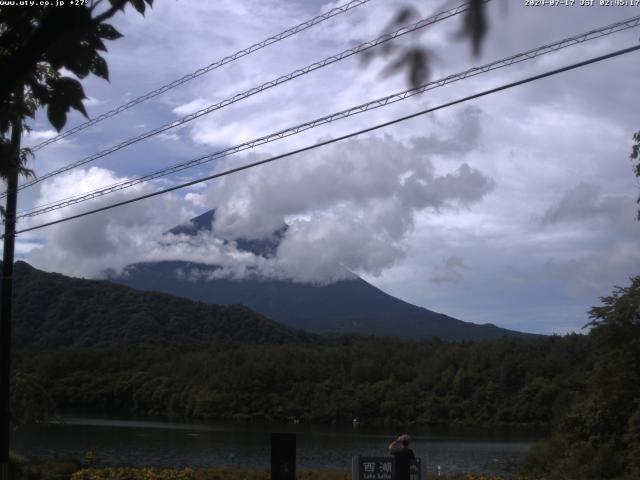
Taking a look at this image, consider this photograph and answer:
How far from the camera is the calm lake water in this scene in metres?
33.5

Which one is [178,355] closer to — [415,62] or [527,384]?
[527,384]

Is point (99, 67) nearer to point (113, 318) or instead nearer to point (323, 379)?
point (323, 379)

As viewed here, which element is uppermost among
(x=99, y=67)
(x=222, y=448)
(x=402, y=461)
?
(x=99, y=67)

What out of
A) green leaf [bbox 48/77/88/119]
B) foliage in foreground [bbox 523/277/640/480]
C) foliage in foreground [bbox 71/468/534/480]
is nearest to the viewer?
green leaf [bbox 48/77/88/119]

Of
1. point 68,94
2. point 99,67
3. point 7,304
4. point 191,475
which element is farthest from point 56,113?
point 191,475

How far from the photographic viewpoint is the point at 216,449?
40.8 metres

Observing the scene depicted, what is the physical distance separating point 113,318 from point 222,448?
92570mm

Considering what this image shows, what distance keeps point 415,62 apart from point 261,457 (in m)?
35.1

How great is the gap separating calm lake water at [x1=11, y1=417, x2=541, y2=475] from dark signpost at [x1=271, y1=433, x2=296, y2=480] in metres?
14.7

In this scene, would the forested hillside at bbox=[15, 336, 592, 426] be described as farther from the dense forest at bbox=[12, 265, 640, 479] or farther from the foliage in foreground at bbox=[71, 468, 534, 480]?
the foliage in foreground at bbox=[71, 468, 534, 480]

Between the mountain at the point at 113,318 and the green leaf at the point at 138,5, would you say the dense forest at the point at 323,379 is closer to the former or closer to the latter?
the mountain at the point at 113,318

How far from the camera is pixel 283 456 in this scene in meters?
14.0

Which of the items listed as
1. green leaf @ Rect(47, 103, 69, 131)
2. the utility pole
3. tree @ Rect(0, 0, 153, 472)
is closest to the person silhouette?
the utility pole

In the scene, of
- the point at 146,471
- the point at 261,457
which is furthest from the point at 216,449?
the point at 146,471
